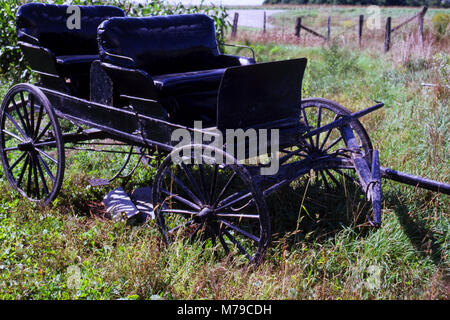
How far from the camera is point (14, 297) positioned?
321cm

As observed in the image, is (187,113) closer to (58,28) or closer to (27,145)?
(27,145)

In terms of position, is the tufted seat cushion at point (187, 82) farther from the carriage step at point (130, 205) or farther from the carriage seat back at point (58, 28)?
the carriage seat back at point (58, 28)

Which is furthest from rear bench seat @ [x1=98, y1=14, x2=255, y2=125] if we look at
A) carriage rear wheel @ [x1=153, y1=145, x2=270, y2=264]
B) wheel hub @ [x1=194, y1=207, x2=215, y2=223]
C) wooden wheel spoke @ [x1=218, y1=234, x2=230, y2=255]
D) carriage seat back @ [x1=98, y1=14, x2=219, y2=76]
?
wooden wheel spoke @ [x1=218, y1=234, x2=230, y2=255]

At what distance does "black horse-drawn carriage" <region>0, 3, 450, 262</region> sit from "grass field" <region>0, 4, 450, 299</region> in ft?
0.66

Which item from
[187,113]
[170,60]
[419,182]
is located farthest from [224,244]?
[170,60]

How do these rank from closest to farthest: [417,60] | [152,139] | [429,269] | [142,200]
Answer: [429,269], [152,139], [142,200], [417,60]

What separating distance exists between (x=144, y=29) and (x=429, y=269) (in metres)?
3.11

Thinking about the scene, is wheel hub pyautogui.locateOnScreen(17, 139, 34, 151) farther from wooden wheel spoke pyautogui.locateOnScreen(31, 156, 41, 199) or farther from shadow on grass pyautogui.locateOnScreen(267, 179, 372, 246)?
shadow on grass pyautogui.locateOnScreen(267, 179, 372, 246)

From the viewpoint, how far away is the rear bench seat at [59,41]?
16.0 feet

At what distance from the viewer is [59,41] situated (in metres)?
5.34

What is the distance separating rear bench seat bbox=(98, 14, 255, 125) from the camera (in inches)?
162

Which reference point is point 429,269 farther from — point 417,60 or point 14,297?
point 417,60

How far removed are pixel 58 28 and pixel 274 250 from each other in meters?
3.42
